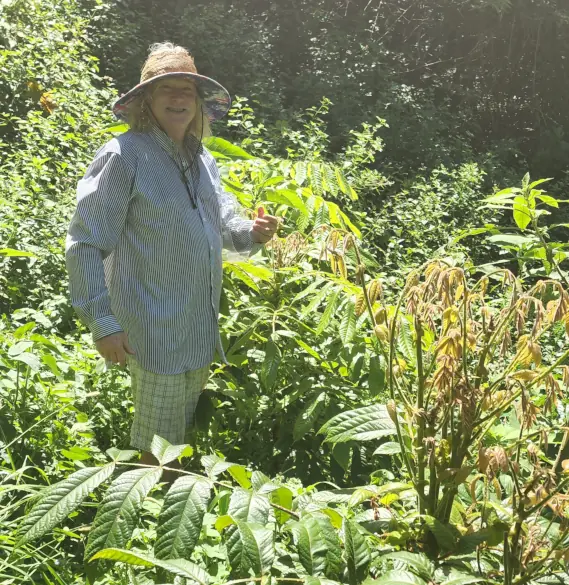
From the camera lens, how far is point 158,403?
2785 mm

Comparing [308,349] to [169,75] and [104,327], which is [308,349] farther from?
[169,75]

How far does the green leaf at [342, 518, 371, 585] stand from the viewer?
140cm

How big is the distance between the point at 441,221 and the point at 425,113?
9.50 feet

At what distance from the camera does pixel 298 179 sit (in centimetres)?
343

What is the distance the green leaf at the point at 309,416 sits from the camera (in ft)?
8.61

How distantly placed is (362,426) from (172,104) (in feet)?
4.95

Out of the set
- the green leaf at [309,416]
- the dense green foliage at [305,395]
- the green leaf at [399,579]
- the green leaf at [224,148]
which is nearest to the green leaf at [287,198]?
the dense green foliage at [305,395]

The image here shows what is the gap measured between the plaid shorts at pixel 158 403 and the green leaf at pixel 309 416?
435 mm

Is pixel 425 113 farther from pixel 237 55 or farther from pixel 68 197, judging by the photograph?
pixel 68 197

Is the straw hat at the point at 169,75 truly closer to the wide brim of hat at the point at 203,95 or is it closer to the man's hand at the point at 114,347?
the wide brim of hat at the point at 203,95

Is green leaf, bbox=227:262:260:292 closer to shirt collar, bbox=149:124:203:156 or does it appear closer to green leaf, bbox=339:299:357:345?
shirt collar, bbox=149:124:203:156

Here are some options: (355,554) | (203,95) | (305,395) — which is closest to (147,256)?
(203,95)

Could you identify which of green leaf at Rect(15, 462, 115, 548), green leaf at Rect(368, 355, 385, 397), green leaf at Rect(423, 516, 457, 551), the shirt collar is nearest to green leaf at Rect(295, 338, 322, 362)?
green leaf at Rect(368, 355, 385, 397)

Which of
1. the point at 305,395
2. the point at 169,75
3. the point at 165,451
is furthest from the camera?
the point at 305,395
